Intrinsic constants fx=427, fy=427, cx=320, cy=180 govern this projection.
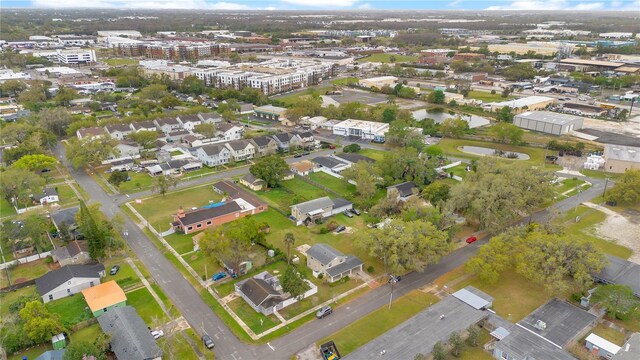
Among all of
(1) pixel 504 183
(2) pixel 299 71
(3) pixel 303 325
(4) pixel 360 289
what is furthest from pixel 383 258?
(2) pixel 299 71

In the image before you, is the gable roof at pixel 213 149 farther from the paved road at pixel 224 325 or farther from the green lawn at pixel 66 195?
the paved road at pixel 224 325

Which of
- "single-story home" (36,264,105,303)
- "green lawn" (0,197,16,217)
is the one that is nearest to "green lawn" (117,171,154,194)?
"green lawn" (0,197,16,217)

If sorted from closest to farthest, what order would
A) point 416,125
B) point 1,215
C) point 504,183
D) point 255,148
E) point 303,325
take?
point 303,325, point 504,183, point 1,215, point 255,148, point 416,125

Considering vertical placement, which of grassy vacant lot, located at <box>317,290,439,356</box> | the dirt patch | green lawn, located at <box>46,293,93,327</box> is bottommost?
green lawn, located at <box>46,293,93,327</box>

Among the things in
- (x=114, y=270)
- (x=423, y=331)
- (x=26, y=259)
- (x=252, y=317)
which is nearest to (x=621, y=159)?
(x=423, y=331)

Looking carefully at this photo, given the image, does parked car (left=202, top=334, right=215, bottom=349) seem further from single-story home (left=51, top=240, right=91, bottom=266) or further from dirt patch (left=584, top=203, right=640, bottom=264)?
dirt patch (left=584, top=203, right=640, bottom=264)

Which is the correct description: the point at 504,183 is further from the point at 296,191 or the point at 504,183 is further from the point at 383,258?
the point at 296,191
